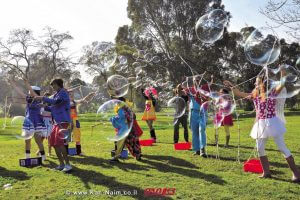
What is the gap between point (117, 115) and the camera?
932 centimetres

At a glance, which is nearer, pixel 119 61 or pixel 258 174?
pixel 258 174

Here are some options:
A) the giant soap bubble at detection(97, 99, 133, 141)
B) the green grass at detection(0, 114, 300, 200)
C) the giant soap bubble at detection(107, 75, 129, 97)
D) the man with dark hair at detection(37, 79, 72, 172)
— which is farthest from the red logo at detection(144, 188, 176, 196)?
the giant soap bubble at detection(107, 75, 129, 97)

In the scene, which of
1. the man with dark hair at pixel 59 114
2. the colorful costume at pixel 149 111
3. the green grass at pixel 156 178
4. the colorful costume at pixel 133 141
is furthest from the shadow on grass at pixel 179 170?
the colorful costume at pixel 149 111

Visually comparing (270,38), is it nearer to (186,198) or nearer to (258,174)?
(258,174)

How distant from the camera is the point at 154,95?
13945 mm

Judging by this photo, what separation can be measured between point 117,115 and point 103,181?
2.18 meters

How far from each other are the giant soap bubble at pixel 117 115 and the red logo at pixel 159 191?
2.30 m

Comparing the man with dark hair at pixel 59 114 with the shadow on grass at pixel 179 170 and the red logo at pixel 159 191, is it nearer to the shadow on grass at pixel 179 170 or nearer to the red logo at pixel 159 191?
the shadow on grass at pixel 179 170

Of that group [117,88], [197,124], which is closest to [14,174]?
[117,88]

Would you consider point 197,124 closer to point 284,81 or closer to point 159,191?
point 284,81

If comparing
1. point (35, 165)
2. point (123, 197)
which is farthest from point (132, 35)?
point (123, 197)

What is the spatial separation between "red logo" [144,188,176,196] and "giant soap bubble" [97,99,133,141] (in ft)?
7.55

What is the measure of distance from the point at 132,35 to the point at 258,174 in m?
38.9

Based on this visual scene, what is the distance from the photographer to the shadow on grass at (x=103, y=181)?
6.82m
